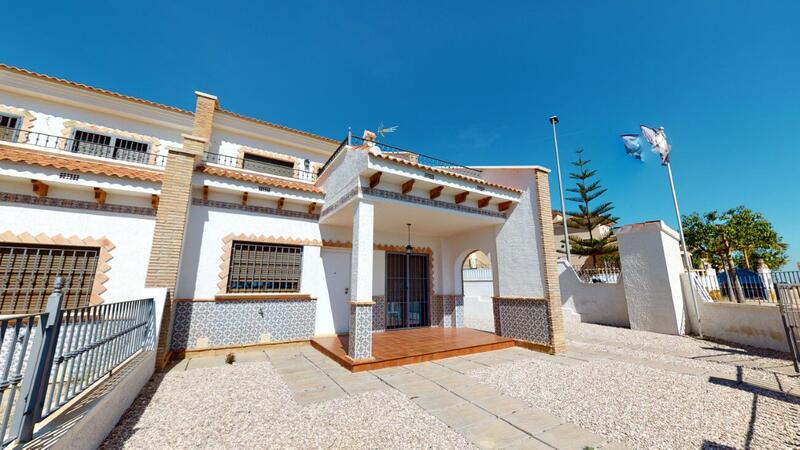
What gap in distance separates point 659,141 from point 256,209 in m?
15.0

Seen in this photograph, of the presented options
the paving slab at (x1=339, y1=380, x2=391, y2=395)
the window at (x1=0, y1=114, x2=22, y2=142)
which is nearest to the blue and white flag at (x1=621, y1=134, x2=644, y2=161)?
the paving slab at (x1=339, y1=380, x2=391, y2=395)

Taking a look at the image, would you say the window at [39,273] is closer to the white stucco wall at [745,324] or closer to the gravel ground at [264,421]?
the gravel ground at [264,421]

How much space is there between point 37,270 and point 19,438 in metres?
5.21

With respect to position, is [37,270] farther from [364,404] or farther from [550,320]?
[550,320]

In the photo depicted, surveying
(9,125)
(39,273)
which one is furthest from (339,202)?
(9,125)

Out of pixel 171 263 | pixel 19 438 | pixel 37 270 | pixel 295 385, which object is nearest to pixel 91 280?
pixel 37 270

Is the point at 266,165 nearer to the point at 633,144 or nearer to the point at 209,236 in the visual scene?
the point at 209,236

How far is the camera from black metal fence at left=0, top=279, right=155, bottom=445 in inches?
75.3

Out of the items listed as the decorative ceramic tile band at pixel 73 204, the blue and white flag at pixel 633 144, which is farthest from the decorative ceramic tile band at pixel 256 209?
the blue and white flag at pixel 633 144

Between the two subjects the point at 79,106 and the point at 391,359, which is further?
the point at 79,106

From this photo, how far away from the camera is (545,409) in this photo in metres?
3.83

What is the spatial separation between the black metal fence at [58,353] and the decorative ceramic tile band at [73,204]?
7.40 feet

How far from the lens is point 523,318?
291 inches

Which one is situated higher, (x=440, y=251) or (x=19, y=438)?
(x=440, y=251)
